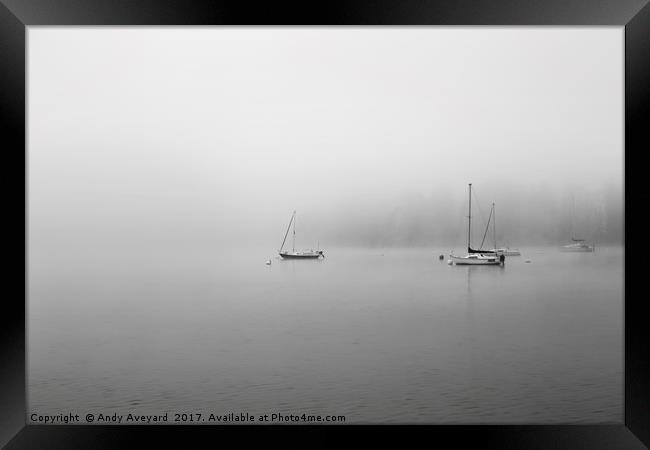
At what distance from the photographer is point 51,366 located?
8031 millimetres

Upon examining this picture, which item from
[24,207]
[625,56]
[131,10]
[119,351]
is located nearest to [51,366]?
[119,351]

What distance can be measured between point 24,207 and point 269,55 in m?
32.5

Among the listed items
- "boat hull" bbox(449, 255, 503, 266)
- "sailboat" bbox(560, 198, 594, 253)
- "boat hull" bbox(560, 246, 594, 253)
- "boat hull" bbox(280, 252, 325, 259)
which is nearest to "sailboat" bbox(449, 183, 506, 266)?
"boat hull" bbox(449, 255, 503, 266)

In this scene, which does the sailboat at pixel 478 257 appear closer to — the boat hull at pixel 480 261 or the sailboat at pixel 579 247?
the boat hull at pixel 480 261

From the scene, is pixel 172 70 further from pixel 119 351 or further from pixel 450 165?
pixel 119 351

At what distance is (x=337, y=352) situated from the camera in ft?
29.1

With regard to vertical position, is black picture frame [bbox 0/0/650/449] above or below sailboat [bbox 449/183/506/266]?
above

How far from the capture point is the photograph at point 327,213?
6699 mm

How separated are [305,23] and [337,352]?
6.60 metres

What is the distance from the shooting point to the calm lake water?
5.89 meters

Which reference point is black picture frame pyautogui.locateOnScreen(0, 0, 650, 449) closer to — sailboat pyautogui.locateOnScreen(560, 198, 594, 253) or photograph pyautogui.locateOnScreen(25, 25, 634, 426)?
photograph pyautogui.locateOnScreen(25, 25, 634, 426)

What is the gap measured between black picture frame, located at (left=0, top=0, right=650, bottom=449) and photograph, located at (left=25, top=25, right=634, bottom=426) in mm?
2815

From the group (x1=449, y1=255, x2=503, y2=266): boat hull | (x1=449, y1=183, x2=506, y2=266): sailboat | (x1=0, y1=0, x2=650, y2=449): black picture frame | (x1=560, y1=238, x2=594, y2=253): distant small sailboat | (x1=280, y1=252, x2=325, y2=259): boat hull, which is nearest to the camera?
(x1=0, y1=0, x2=650, y2=449): black picture frame

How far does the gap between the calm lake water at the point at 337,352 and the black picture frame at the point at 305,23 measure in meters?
2.67
